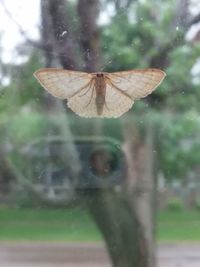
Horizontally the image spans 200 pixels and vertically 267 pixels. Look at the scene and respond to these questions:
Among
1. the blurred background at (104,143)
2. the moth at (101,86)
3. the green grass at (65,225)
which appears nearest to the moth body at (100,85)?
the moth at (101,86)

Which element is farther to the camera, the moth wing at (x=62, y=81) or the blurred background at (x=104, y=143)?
the blurred background at (x=104, y=143)

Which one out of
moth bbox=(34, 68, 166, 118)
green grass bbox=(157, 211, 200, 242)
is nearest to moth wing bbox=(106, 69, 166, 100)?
moth bbox=(34, 68, 166, 118)

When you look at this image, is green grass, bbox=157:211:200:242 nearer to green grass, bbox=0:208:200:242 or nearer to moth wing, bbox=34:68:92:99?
green grass, bbox=0:208:200:242

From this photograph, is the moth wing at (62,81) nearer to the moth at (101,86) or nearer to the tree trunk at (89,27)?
the moth at (101,86)

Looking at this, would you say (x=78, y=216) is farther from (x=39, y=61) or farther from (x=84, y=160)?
(x=39, y=61)

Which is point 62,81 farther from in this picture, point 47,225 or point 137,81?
point 47,225

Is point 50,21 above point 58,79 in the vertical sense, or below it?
above

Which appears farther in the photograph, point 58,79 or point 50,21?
point 50,21

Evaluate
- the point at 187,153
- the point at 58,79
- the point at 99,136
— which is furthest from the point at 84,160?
the point at 58,79
